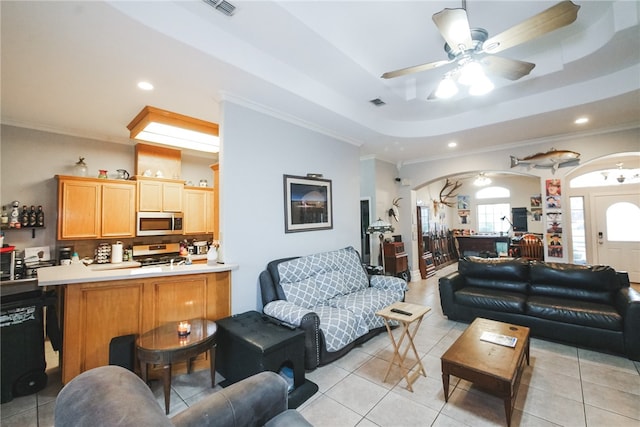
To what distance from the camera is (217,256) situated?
3078mm

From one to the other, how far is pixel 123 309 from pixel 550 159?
6.26 metres

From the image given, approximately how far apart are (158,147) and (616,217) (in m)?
9.82

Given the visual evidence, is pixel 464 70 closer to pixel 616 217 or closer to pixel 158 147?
pixel 158 147

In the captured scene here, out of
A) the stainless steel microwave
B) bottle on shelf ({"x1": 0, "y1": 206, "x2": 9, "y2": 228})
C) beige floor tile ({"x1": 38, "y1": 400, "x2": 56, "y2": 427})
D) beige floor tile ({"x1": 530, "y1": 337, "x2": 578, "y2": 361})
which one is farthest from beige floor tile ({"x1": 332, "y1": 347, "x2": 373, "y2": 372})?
bottle on shelf ({"x1": 0, "y1": 206, "x2": 9, "y2": 228})

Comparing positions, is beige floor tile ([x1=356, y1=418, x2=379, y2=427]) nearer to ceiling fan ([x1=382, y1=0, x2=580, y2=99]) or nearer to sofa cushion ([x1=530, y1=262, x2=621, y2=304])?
ceiling fan ([x1=382, y1=0, x2=580, y2=99])

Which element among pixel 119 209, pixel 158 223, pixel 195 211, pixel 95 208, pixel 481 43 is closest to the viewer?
pixel 481 43

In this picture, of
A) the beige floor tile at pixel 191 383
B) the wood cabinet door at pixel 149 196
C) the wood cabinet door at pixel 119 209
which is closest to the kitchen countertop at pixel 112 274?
the beige floor tile at pixel 191 383

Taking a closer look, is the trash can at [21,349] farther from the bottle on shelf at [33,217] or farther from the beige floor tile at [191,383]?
the bottle on shelf at [33,217]

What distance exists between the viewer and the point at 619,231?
5.93 m

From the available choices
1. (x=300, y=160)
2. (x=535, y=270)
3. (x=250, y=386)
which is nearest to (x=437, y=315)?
(x=535, y=270)

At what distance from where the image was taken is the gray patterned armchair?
260 centimetres

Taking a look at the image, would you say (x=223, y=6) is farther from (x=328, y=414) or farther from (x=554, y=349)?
(x=554, y=349)

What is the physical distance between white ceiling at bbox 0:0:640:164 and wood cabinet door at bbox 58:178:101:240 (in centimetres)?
91


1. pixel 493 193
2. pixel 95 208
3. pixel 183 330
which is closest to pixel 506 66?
pixel 183 330
